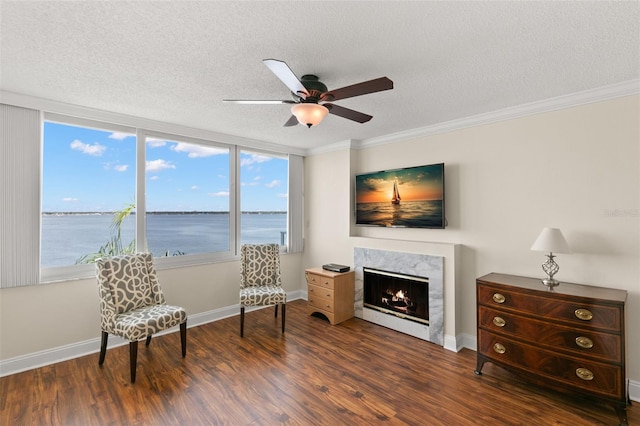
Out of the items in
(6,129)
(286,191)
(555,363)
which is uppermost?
(6,129)

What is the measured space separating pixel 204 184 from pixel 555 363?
4.27 meters

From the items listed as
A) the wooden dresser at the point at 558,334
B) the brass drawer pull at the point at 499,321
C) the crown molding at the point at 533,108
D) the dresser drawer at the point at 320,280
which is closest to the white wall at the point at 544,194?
the crown molding at the point at 533,108

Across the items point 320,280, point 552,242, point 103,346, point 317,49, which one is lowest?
point 103,346

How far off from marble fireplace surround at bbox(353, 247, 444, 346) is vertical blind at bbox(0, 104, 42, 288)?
3590mm

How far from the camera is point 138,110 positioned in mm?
3205

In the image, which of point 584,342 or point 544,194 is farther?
point 544,194

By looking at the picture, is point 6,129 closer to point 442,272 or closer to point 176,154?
point 176,154

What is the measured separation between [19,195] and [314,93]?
296cm

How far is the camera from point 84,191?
3.34 m

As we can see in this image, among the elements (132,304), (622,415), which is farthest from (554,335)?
(132,304)

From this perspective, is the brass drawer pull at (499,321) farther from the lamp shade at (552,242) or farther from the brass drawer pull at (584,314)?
the lamp shade at (552,242)

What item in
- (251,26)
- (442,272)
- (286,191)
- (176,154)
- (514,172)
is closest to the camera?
(251,26)

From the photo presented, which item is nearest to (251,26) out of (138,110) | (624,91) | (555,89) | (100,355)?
(138,110)

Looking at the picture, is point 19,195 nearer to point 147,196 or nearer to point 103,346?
point 147,196
